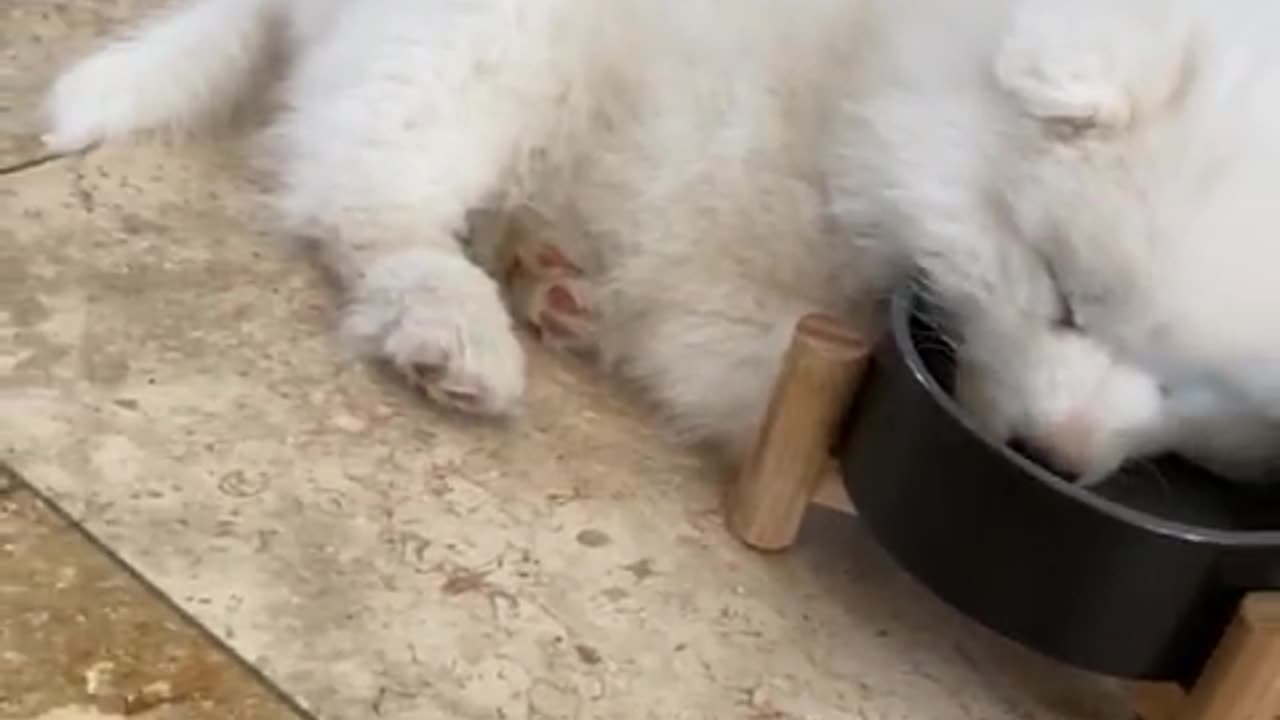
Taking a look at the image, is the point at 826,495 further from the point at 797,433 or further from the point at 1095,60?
the point at 1095,60

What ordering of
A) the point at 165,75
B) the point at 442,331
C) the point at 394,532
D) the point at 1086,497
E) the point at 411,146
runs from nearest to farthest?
the point at 1086,497 → the point at 394,532 → the point at 442,331 → the point at 411,146 → the point at 165,75

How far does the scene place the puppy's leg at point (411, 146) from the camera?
199 cm

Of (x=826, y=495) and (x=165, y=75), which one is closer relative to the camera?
(x=826, y=495)

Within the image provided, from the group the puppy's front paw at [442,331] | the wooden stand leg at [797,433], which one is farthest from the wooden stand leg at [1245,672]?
→ the puppy's front paw at [442,331]

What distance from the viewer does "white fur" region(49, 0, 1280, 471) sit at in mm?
1562

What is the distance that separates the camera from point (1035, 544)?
1.52 metres

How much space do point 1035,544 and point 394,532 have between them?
1.77ft

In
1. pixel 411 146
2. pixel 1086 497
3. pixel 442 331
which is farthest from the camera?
pixel 411 146

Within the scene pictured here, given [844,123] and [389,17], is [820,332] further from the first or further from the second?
[389,17]

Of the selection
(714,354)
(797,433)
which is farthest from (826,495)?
(714,354)

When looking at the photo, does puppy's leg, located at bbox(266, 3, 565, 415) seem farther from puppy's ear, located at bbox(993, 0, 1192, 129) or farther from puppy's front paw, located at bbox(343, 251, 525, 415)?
Result: puppy's ear, located at bbox(993, 0, 1192, 129)

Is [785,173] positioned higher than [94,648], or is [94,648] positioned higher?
[785,173]

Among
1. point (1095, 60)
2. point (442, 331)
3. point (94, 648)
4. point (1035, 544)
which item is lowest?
point (94, 648)

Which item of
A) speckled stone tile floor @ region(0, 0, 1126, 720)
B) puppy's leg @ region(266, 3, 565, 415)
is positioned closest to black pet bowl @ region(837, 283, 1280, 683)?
speckled stone tile floor @ region(0, 0, 1126, 720)
